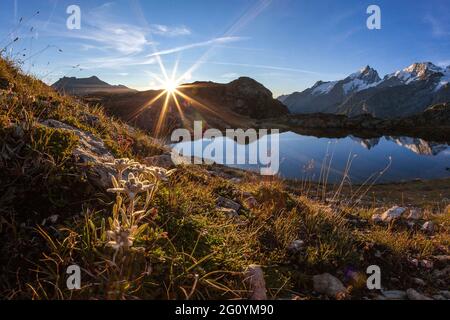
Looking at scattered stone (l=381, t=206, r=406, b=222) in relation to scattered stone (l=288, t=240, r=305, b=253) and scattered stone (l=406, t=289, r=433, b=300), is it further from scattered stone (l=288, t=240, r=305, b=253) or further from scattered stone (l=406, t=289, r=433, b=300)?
scattered stone (l=406, t=289, r=433, b=300)

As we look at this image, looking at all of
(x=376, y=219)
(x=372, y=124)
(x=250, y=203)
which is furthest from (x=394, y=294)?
(x=372, y=124)

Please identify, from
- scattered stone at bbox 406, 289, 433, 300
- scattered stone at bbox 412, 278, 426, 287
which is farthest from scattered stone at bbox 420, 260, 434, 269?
scattered stone at bbox 406, 289, 433, 300

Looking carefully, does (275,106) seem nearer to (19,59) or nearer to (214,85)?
(214,85)

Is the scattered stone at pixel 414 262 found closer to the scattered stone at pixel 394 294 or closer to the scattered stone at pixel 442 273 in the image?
the scattered stone at pixel 442 273

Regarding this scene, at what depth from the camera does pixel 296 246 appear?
5859 mm

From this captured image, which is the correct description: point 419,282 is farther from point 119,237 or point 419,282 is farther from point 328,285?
point 119,237

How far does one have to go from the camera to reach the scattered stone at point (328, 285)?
4.69 metres

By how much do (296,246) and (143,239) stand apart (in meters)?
2.90

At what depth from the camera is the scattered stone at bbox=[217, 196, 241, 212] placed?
691cm

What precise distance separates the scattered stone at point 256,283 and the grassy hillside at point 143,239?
0.17ft

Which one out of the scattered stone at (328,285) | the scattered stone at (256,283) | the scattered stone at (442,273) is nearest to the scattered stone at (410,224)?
the scattered stone at (442,273)

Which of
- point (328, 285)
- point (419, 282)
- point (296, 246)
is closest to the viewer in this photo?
point (328, 285)
